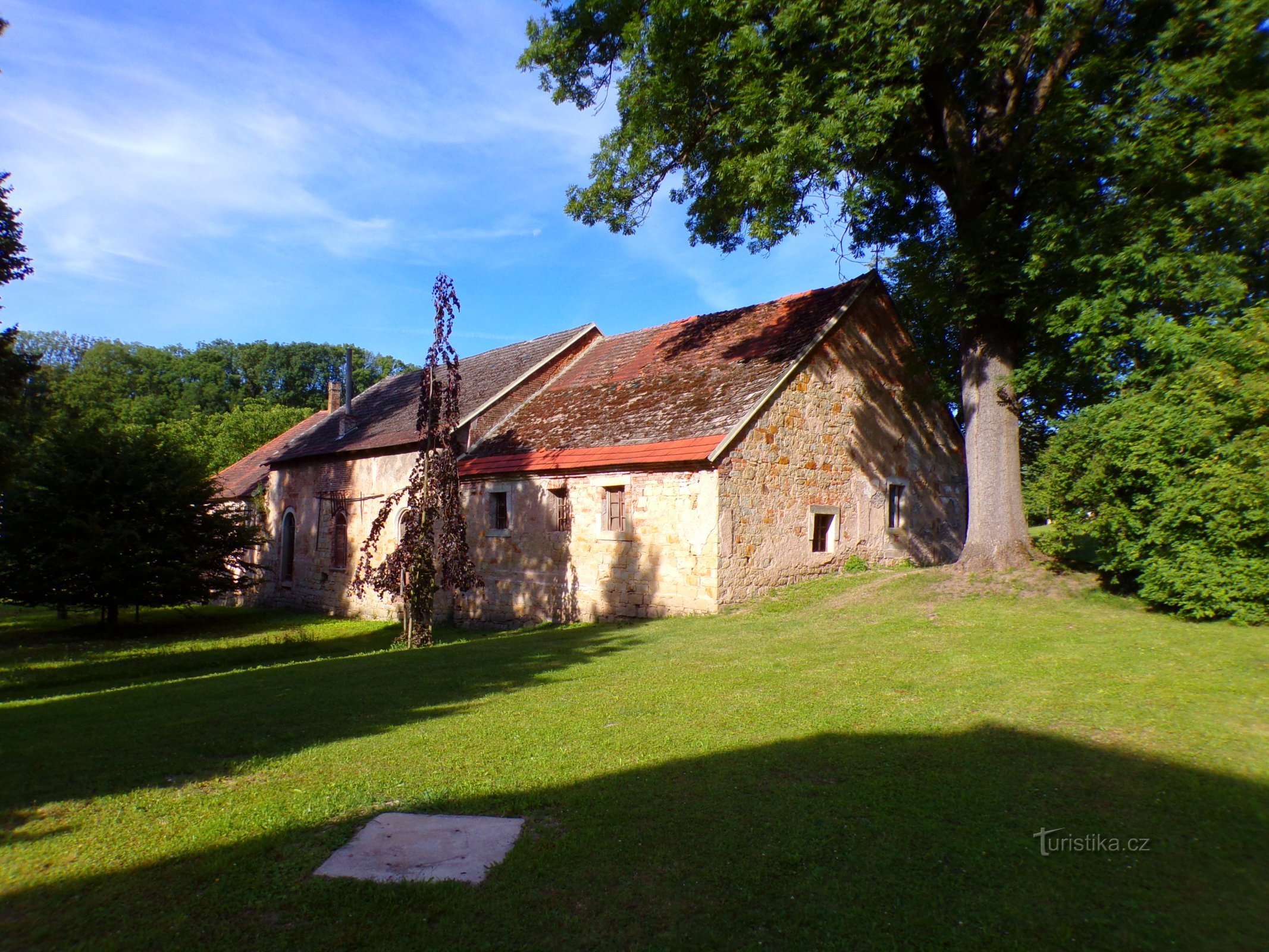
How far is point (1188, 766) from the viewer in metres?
4.89

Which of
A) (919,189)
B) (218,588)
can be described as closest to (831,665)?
(919,189)

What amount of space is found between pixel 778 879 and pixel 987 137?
12.9 metres

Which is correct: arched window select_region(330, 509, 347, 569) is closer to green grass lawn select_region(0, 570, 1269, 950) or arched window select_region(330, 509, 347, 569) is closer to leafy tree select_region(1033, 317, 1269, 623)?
green grass lawn select_region(0, 570, 1269, 950)

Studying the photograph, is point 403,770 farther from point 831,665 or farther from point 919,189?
point 919,189

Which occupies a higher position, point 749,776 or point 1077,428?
point 1077,428

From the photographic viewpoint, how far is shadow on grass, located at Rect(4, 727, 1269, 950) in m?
3.20

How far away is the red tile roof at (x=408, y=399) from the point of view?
66.8 ft

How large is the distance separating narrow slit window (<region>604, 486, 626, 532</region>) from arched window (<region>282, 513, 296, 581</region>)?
14.1m

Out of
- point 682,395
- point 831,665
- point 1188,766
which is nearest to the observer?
point 1188,766

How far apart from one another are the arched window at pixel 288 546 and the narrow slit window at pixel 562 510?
12614 mm

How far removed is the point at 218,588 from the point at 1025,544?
19236 millimetres

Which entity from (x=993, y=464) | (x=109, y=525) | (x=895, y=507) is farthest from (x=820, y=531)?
(x=109, y=525)

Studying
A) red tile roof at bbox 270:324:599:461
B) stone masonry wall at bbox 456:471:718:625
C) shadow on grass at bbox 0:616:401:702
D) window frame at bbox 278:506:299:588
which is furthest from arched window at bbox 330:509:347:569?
stone masonry wall at bbox 456:471:718:625

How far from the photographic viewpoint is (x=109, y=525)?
1847cm
